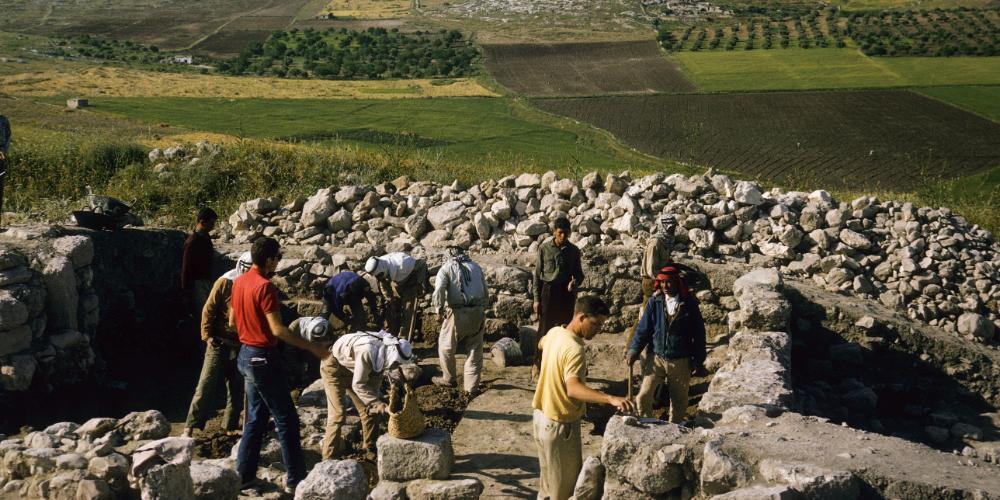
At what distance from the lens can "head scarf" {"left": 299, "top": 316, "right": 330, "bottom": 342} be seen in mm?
8148

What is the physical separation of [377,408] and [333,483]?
123 centimetres

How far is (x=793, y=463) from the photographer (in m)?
6.48

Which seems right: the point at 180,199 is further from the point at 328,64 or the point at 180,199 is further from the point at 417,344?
the point at 328,64

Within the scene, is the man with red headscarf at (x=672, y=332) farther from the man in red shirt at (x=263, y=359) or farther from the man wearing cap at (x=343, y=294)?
the man in red shirt at (x=263, y=359)

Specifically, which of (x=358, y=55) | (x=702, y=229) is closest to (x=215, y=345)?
(x=702, y=229)

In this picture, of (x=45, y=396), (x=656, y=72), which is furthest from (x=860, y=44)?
(x=45, y=396)

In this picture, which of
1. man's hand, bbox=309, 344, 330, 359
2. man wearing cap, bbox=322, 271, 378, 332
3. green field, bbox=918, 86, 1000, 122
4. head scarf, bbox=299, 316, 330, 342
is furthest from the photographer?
green field, bbox=918, 86, 1000, 122

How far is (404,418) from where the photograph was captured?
7.68 meters

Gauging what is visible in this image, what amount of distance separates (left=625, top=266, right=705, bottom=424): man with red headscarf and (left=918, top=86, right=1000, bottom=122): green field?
33596mm

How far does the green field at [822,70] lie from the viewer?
45156mm

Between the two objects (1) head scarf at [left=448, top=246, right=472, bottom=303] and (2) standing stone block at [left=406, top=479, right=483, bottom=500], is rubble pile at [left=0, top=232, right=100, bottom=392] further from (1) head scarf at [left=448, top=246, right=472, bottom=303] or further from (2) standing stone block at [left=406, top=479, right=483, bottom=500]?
(2) standing stone block at [left=406, top=479, right=483, bottom=500]

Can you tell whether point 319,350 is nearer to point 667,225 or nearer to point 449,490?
point 449,490

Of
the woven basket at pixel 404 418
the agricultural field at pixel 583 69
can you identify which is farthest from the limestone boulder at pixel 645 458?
the agricultural field at pixel 583 69

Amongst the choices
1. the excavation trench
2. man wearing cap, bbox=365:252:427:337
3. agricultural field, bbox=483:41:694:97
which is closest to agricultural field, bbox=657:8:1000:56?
agricultural field, bbox=483:41:694:97
